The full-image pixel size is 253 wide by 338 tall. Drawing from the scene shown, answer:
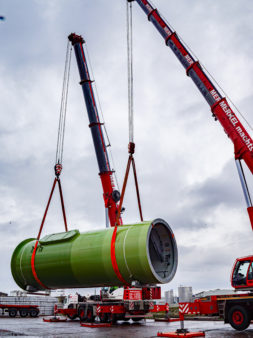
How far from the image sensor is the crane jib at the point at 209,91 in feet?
45.9

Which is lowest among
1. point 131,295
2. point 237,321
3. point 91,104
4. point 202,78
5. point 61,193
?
point 237,321

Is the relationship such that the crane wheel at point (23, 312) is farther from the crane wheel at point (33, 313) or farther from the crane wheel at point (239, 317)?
the crane wheel at point (239, 317)

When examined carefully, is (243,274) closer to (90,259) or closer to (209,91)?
(90,259)

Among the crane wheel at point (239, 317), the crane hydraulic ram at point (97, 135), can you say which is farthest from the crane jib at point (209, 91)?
the crane wheel at point (239, 317)

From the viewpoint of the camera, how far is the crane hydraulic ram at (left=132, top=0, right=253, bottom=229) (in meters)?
13.9

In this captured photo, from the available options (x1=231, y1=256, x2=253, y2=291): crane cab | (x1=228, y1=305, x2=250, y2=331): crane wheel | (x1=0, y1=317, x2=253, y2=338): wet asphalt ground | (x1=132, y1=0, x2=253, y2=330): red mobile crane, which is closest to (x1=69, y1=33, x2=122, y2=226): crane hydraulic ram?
(x1=132, y1=0, x2=253, y2=330): red mobile crane

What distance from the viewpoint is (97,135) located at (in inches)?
749

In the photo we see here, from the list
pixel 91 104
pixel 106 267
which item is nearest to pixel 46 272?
pixel 106 267

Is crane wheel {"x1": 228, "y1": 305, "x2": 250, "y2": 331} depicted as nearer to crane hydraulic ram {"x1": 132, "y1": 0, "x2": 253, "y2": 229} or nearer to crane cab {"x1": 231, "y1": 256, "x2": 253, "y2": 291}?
crane cab {"x1": 231, "y1": 256, "x2": 253, "y2": 291}

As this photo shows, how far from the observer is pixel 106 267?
850 cm

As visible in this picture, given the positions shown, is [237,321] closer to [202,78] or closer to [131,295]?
[131,295]

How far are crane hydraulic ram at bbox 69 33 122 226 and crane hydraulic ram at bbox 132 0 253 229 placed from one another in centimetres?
427

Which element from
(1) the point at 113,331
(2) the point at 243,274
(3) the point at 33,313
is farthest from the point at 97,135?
(3) the point at 33,313

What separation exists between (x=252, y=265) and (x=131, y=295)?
194 inches
